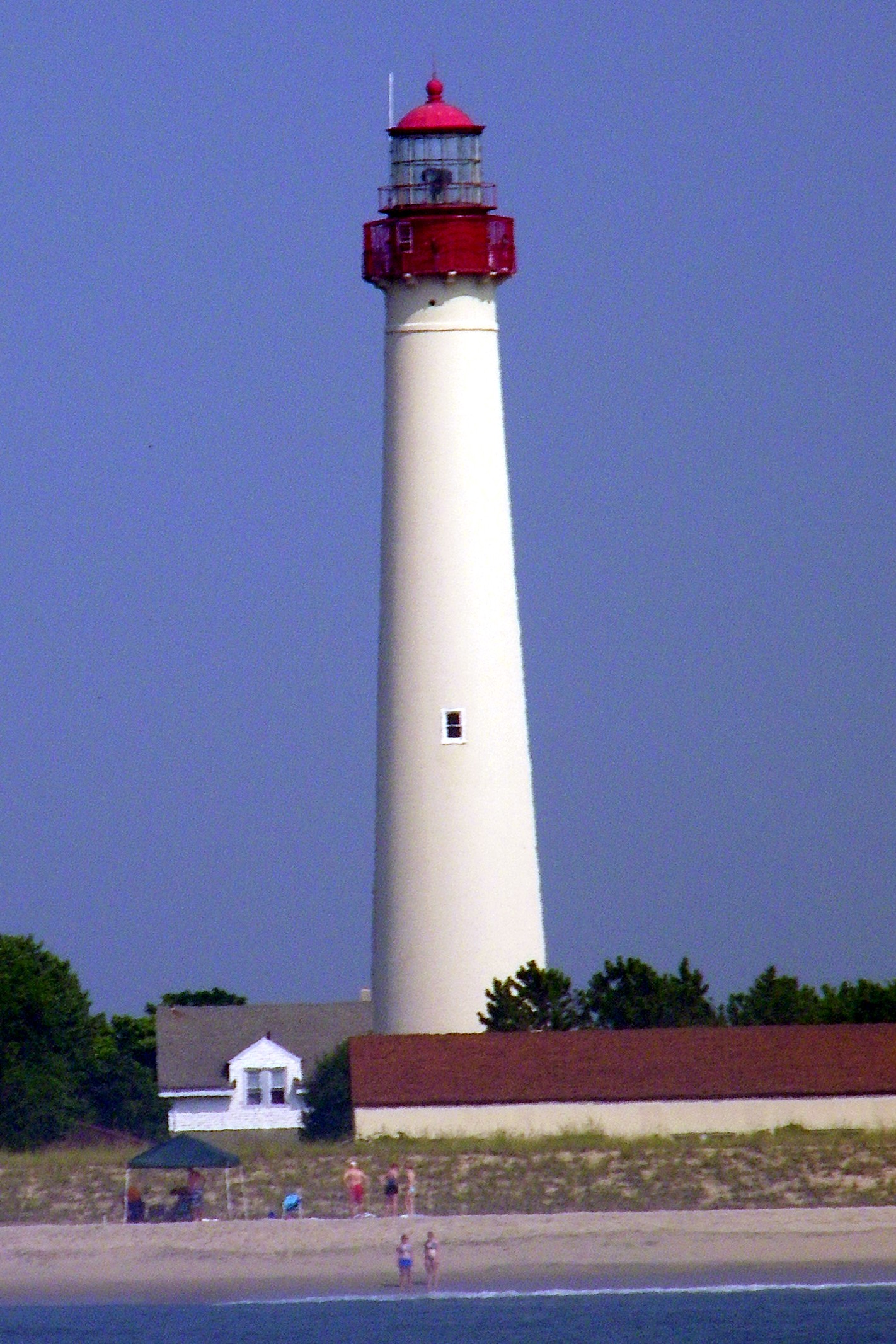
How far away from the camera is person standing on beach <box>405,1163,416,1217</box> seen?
4347 centimetres

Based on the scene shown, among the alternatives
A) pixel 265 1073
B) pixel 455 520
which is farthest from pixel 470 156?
pixel 265 1073

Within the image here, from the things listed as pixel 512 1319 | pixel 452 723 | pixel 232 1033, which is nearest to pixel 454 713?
pixel 452 723

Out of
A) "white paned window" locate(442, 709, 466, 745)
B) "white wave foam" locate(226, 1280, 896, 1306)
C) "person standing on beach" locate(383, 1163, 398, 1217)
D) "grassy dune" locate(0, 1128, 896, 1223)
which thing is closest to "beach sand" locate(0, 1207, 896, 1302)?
"white wave foam" locate(226, 1280, 896, 1306)

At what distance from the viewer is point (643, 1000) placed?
47938 mm

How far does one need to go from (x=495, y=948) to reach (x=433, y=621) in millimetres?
4410

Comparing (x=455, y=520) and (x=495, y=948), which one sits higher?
(x=455, y=520)

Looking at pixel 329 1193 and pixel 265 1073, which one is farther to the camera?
pixel 265 1073

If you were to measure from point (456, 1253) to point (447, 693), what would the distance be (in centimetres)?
796

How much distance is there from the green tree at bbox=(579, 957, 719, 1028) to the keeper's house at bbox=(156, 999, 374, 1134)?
12207 millimetres

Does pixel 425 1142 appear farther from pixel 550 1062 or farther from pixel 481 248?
pixel 481 248

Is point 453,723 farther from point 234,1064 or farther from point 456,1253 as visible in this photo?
point 234,1064

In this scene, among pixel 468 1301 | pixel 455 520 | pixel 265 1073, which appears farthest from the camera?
pixel 265 1073

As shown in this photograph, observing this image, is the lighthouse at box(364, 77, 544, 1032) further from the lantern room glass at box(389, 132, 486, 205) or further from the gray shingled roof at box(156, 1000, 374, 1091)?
the gray shingled roof at box(156, 1000, 374, 1091)

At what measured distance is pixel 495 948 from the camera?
4681 centimetres
